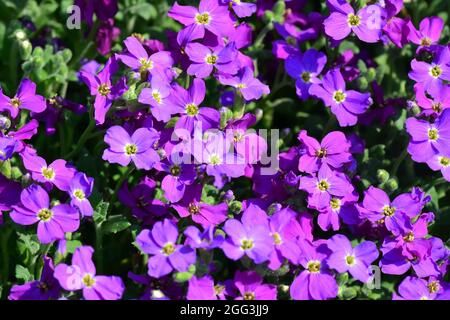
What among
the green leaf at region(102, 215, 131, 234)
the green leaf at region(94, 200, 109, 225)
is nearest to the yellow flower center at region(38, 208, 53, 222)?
→ the green leaf at region(94, 200, 109, 225)

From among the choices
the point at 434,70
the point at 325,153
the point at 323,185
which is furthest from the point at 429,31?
the point at 323,185

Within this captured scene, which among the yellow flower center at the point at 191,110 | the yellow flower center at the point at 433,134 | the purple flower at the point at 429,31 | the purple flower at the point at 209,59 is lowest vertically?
the yellow flower center at the point at 433,134

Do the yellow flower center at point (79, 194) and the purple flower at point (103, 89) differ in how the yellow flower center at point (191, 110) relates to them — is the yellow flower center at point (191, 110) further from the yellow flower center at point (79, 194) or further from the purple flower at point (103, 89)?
the yellow flower center at point (79, 194)

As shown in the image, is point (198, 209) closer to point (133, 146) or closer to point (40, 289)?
point (133, 146)

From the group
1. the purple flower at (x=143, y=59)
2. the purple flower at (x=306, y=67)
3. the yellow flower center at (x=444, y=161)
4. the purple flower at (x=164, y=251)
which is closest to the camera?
the purple flower at (x=164, y=251)

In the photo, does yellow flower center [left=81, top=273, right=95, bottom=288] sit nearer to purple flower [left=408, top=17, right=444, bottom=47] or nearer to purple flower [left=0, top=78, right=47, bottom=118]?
purple flower [left=0, top=78, right=47, bottom=118]

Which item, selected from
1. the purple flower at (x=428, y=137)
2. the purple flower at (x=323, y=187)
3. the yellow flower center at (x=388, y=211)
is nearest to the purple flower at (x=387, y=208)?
the yellow flower center at (x=388, y=211)

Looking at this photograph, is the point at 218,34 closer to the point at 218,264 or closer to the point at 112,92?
the point at 112,92

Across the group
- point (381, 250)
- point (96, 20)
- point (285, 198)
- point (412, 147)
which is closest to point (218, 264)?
point (285, 198)
